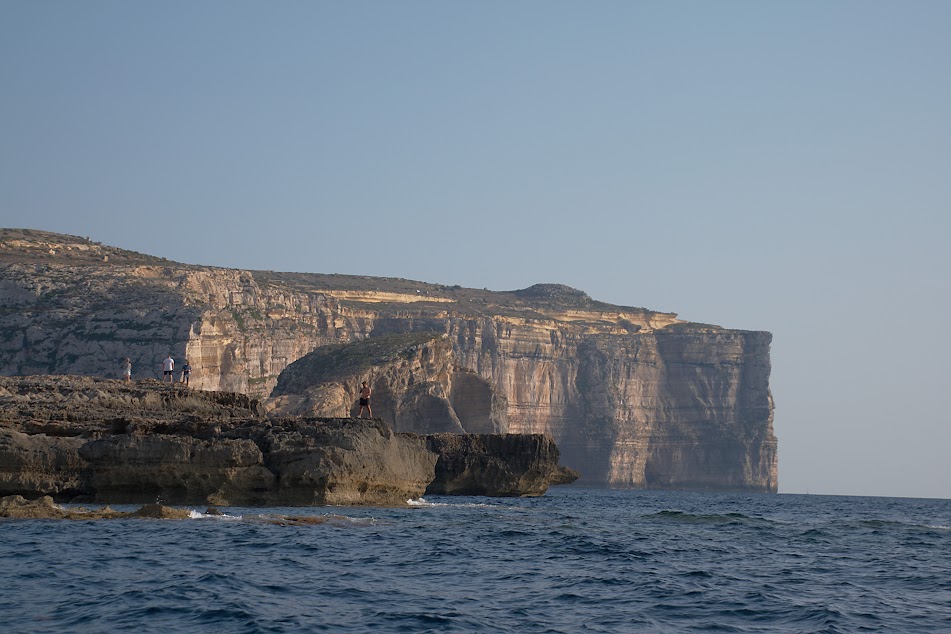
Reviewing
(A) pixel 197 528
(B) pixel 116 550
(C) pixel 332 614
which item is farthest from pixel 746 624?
(A) pixel 197 528

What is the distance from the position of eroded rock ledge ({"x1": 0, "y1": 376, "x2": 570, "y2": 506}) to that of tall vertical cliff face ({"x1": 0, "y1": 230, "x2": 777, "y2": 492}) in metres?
38.5

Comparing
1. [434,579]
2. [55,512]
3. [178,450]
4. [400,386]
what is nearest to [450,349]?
[400,386]

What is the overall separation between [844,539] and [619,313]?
126 meters

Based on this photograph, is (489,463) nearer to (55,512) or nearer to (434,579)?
(55,512)

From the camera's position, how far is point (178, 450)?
114ft

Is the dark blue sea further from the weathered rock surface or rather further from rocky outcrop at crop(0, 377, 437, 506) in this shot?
rocky outcrop at crop(0, 377, 437, 506)

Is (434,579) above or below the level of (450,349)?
below

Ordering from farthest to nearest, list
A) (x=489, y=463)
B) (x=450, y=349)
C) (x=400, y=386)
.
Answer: (x=450, y=349)
(x=400, y=386)
(x=489, y=463)

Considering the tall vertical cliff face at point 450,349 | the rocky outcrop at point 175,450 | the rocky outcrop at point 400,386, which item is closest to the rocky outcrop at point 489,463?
the tall vertical cliff face at point 450,349

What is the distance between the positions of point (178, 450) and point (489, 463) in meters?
Answer: 34.3

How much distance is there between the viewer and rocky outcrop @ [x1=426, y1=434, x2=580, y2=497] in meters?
67.3

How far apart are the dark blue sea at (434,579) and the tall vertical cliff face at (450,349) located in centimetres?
5074

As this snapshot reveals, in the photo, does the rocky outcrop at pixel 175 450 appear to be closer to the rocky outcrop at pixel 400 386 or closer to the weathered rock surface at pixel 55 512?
the weathered rock surface at pixel 55 512

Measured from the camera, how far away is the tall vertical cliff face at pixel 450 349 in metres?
83.8
